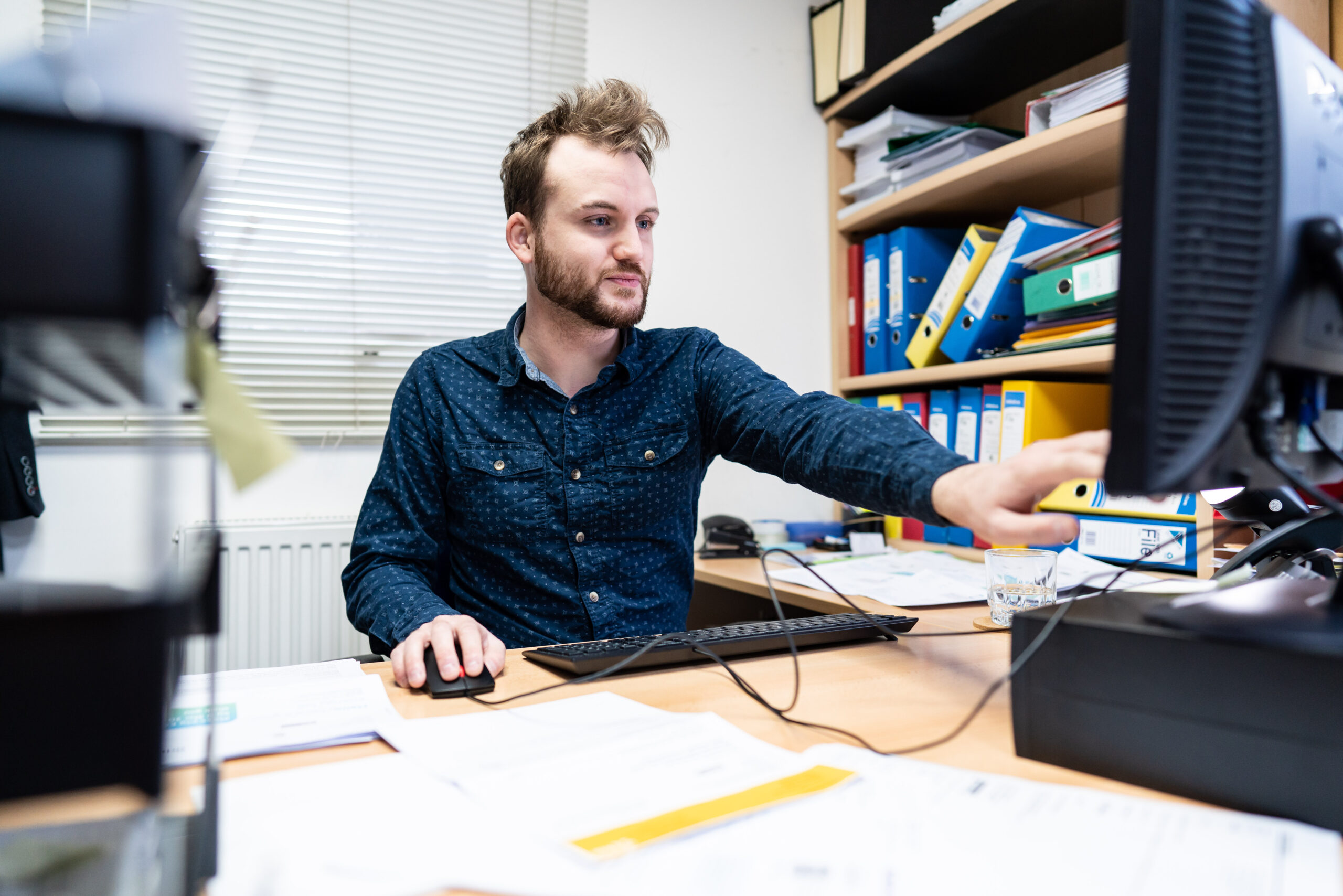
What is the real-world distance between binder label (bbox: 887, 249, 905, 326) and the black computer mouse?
151 centimetres

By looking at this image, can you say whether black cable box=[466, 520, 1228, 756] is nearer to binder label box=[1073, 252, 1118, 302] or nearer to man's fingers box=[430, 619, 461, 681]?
man's fingers box=[430, 619, 461, 681]

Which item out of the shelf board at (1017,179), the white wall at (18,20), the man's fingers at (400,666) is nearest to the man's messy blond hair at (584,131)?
the shelf board at (1017,179)

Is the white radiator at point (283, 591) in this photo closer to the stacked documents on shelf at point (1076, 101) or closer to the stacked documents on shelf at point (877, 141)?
the stacked documents on shelf at point (877, 141)

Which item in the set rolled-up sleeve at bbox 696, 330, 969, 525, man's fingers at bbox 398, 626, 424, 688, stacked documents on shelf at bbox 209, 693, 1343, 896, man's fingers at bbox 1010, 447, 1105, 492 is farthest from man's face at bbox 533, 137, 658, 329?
stacked documents on shelf at bbox 209, 693, 1343, 896

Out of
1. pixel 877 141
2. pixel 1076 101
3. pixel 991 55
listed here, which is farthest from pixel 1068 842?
pixel 877 141

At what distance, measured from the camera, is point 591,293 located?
1.31 m

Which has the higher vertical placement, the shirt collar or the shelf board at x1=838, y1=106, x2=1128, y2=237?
the shelf board at x1=838, y1=106, x2=1128, y2=237

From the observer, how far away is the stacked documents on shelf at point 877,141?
203 centimetres

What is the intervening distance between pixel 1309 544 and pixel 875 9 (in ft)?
5.53

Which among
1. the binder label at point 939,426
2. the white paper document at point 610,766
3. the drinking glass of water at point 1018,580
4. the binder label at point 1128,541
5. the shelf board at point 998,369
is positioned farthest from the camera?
the binder label at point 939,426

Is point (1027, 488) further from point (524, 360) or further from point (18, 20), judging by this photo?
point (18, 20)

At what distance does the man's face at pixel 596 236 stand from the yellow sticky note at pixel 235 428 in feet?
3.14

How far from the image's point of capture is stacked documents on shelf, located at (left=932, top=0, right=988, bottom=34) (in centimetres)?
173

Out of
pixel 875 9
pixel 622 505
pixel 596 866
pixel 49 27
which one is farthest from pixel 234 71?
pixel 596 866
